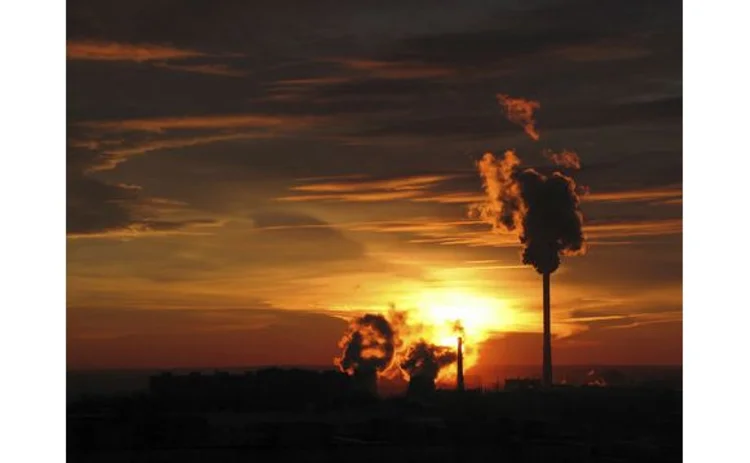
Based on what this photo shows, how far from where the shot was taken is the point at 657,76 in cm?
819

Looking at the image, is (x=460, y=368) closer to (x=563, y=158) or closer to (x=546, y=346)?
(x=546, y=346)

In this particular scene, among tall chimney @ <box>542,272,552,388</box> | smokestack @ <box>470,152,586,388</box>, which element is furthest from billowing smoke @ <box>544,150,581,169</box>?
tall chimney @ <box>542,272,552,388</box>

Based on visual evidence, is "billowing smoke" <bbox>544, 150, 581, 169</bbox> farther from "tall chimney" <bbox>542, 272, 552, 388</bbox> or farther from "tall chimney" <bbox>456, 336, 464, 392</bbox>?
"tall chimney" <bbox>456, 336, 464, 392</bbox>

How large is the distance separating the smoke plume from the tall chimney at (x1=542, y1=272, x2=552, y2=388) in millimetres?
604

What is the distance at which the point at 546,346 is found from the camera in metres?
8.05

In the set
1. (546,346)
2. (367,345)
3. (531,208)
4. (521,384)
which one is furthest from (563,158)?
(367,345)

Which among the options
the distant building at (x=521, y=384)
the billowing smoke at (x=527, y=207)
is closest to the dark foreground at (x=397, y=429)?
the distant building at (x=521, y=384)

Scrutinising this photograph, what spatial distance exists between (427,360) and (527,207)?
1.22 m

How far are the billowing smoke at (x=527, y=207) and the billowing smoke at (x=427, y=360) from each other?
0.82 meters

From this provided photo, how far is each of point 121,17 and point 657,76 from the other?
368 cm

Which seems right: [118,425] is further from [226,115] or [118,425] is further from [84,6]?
[84,6]

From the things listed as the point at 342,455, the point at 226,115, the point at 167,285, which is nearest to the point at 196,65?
the point at 226,115

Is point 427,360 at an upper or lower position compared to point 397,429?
upper

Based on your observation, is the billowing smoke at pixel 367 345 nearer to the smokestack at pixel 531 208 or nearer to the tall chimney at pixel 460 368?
the tall chimney at pixel 460 368
